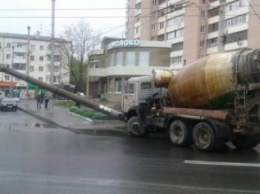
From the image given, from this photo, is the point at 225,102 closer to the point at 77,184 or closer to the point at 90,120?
the point at 77,184

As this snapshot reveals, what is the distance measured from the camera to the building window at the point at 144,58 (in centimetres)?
4662

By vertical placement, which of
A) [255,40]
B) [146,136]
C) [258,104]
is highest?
[255,40]

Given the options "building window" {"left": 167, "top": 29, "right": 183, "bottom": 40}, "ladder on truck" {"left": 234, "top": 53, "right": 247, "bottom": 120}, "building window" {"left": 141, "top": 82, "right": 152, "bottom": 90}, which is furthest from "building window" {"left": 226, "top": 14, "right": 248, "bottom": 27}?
"ladder on truck" {"left": 234, "top": 53, "right": 247, "bottom": 120}

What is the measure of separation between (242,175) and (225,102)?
468 centimetres

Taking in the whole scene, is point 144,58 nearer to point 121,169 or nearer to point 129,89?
point 129,89

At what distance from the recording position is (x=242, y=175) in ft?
30.9

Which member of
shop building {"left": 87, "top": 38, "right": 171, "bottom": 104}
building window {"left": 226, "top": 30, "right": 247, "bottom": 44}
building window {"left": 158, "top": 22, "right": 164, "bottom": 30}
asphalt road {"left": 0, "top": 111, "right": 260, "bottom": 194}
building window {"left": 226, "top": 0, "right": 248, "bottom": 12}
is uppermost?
building window {"left": 158, "top": 22, "right": 164, "bottom": 30}

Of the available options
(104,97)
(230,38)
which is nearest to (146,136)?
(104,97)

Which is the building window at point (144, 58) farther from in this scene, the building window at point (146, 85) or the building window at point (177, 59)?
the building window at point (146, 85)

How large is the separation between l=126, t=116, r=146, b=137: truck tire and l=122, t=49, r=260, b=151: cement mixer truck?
58.7 inches

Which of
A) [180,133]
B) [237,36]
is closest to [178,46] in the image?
[237,36]

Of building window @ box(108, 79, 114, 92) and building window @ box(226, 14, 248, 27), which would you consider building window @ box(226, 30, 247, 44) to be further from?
building window @ box(108, 79, 114, 92)

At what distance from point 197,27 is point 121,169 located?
198ft

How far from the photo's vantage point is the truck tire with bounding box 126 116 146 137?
1830 cm
